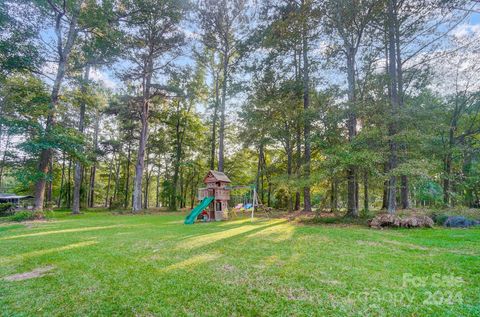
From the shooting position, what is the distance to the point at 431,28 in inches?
402

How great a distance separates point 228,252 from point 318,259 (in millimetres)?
1801

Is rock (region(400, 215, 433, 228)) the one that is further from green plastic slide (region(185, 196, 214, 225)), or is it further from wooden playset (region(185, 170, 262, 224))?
green plastic slide (region(185, 196, 214, 225))

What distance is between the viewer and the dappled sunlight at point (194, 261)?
3.71 metres

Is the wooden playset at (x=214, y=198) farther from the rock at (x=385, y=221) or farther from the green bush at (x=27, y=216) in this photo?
the green bush at (x=27, y=216)

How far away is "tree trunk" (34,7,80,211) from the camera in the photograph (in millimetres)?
10836

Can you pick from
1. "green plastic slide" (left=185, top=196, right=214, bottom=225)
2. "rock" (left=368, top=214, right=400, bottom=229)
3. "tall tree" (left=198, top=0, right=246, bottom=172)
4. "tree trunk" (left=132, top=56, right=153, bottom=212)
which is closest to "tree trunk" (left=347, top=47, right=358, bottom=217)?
"rock" (left=368, top=214, right=400, bottom=229)

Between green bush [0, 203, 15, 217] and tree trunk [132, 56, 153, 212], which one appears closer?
green bush [0, 203, 15, 217]

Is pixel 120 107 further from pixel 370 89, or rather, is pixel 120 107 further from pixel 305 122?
pixel 370 89

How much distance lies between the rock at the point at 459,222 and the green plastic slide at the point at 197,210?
31.6 feet

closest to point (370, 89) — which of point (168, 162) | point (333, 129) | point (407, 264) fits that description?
point (333, 129)

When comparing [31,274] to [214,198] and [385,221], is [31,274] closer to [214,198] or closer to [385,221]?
[214,198]

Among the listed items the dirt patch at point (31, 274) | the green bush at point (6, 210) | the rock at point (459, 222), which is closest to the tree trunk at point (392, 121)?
the rock at point (459, 222)

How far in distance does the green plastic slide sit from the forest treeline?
3.59m

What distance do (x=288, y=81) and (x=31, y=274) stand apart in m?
12.9
